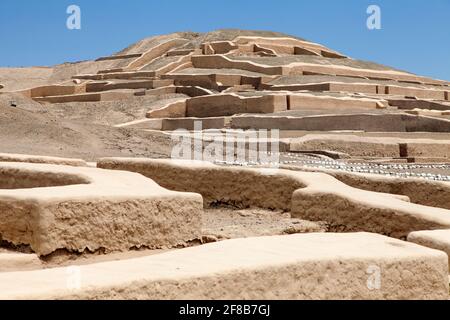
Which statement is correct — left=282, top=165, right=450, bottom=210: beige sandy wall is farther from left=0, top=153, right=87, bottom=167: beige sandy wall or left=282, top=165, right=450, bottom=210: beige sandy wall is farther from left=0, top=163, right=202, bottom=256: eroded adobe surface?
left=0, top=153, right=87, bottom=167: beige sandy wall

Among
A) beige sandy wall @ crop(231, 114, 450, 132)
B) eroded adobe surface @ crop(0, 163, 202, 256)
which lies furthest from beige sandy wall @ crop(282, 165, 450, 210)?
beige sandy wall @ crop(231, 114, 450, 132)

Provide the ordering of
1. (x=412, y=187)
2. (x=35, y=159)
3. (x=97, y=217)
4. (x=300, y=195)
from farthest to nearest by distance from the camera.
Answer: (x=35, y=159) → (x=412, y=187) → (x=300, y=195) → (x=97, y=217)

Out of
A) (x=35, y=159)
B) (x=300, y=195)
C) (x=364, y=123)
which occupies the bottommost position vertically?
(x=364, y=123)

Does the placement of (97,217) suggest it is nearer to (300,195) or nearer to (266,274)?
(266,274)

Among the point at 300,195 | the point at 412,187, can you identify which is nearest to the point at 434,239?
the point at 300,195

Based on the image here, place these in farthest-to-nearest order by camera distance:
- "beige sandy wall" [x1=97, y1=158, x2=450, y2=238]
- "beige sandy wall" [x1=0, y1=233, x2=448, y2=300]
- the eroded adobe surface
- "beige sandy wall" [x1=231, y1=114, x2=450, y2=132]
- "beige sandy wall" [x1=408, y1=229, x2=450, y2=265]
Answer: "beige sandy wall" [x1=231, y1=114, x2=450, y2=132] → "beige sandy wall" [x1=97, y1=158, x2=450, y2=238] → the eroded adobe surface → "beige sandy wall" [x1=408, y1=229, x2=450, y2=265] → "beige sandy wall" [x1=0, y1=233, x2=448, y2=300]

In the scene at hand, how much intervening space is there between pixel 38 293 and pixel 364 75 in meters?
29.4

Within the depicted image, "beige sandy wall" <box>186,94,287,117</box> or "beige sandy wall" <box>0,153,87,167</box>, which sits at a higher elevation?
"beige sandy wall" <box>0,153,87,167</box>

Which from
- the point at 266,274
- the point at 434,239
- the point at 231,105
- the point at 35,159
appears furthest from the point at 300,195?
the point at 231,105

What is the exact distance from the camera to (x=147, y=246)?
419cm

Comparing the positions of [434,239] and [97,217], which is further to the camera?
[97,217]

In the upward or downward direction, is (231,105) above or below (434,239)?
below

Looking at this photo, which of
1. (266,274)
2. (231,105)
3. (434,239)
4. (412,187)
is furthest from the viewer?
(231,105)

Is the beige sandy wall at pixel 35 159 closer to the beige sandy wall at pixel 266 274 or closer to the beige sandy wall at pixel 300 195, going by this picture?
the beige sandy wall at pixel 300 195
